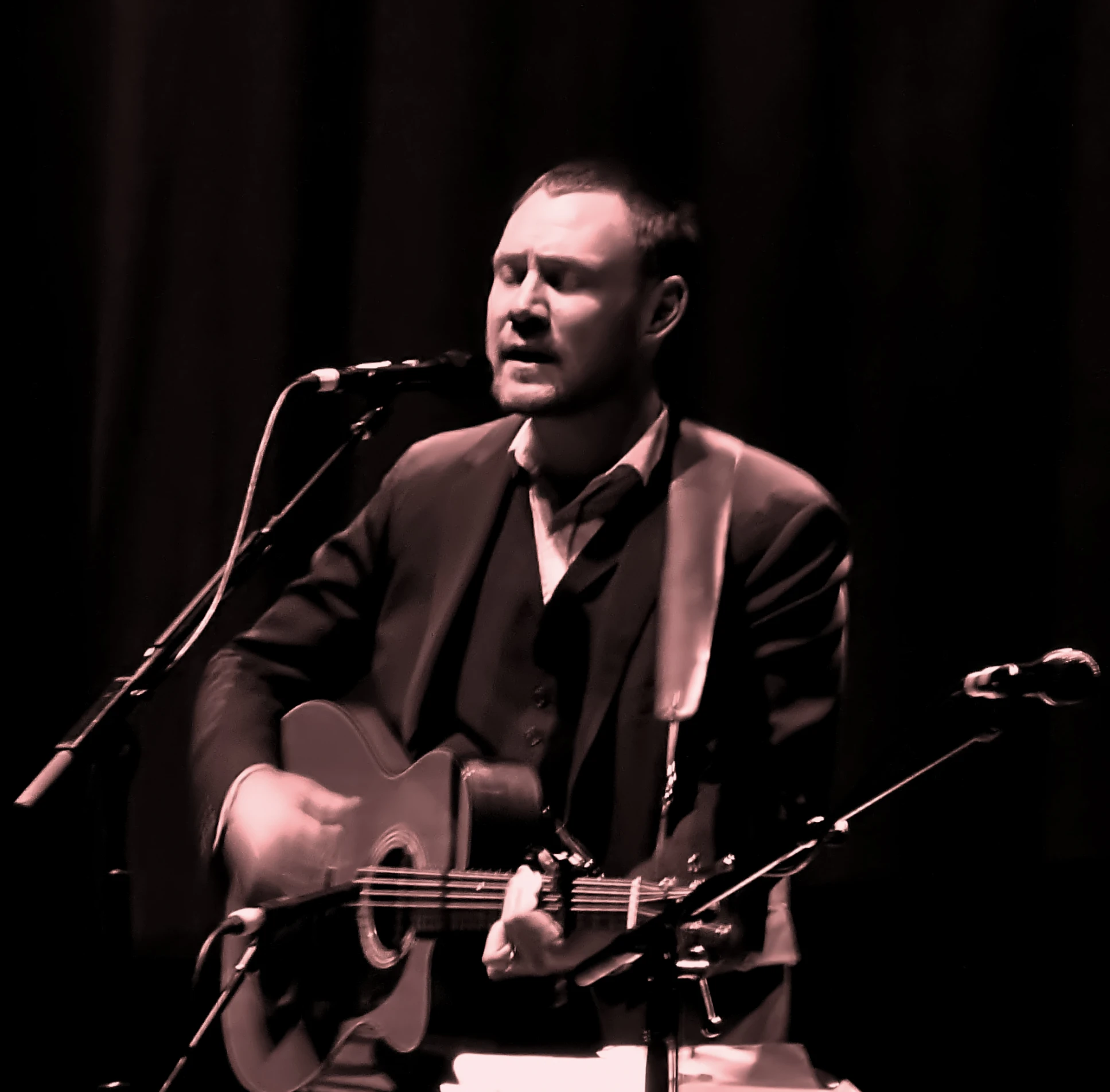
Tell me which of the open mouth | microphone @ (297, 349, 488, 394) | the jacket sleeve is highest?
the open mouth

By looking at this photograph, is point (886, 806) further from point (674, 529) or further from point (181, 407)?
point (181, 407)

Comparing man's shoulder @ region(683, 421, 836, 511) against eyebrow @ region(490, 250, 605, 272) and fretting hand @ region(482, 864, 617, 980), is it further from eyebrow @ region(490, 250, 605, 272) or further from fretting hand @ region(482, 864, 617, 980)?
fretting hand @ region(482, 864, 617, 980)

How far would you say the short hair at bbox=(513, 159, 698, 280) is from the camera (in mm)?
2258

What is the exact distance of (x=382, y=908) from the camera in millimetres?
2162

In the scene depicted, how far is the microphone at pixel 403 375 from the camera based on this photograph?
6.95 feet

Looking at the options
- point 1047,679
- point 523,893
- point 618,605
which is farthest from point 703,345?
point 1047,679

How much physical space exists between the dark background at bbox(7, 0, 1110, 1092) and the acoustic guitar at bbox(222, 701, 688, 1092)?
19cm

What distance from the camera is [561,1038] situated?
7.04 feet

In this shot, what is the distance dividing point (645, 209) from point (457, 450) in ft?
1.57

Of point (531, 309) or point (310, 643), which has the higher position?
point (531, 309)

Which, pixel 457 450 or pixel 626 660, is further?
pixel 457 450

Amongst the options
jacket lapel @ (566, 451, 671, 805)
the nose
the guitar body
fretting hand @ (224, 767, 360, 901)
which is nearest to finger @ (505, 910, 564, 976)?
the guitar body

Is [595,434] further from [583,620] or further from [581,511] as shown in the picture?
[583,620]

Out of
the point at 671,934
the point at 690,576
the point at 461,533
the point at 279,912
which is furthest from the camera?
the point at 461,533
